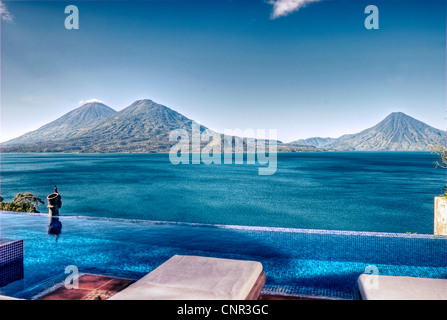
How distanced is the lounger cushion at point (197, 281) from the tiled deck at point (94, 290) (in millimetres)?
770

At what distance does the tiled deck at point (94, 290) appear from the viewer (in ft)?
9.91

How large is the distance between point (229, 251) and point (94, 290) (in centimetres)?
276

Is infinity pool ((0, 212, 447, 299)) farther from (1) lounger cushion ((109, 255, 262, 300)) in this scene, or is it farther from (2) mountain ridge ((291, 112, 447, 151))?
(2) mountain ridge ((291, 112, 447, 151))

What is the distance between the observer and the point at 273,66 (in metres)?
44.4

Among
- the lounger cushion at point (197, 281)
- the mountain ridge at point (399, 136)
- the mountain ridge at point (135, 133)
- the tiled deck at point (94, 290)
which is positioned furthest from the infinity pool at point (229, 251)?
the mountain ridge at point (399, 136)

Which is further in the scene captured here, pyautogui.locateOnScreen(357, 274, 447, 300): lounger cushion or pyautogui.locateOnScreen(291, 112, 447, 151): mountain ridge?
pyautogui.locateOnScreen(291, 112, 447, 151): mountain ridge

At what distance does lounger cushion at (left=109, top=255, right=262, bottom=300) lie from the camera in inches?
82.1

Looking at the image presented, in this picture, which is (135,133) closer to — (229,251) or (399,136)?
(229,251)

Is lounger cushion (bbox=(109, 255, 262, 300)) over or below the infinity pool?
over

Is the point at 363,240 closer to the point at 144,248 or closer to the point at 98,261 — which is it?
the point at 144,248

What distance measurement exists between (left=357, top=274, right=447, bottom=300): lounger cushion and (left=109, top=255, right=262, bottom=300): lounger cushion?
892 millimetres

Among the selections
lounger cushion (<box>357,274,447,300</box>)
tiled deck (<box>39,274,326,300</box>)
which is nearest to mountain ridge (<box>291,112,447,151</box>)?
lounger cushion (<box>357,274,447,300</box>)

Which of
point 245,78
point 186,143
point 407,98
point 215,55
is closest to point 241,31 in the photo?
point 215,55

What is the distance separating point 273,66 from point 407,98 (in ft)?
98.4
